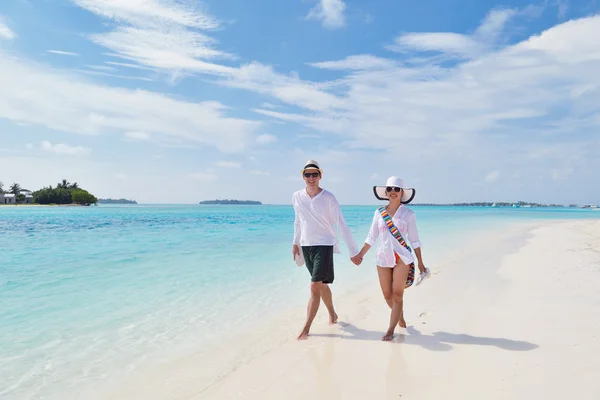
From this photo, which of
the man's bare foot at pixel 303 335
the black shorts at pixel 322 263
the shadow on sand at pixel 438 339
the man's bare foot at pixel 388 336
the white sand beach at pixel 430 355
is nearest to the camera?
the white sand beach at pixel 430 355

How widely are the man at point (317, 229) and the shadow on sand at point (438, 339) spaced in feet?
2.02

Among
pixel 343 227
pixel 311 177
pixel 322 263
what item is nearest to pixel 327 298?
pixel 322 263

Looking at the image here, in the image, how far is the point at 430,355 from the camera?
3.96 m

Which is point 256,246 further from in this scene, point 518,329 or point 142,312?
point 518,329

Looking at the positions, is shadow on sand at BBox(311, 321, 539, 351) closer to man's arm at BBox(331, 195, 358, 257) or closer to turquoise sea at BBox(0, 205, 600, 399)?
man's arm at BBox(331, 195, 358, 257)

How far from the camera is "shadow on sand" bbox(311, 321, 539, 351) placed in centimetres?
414

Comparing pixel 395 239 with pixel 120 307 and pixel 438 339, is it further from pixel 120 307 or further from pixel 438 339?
pixel 120 307

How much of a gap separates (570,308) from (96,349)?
6.26 metres

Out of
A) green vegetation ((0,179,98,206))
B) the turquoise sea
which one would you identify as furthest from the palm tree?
the turquoise sea

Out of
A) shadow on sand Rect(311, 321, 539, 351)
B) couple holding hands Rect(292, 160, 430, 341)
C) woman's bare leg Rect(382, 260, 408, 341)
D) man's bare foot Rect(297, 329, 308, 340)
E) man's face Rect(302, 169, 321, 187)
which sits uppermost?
man's face Rect(302, 169, 321, 187)

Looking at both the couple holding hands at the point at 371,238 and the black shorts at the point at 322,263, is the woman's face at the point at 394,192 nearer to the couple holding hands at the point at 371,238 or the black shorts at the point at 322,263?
the couple holding hands at the point at 371,238

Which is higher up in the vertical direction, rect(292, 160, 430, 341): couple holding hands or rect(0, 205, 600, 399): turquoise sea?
rect(292, 160, 430, 341): couple holding hands

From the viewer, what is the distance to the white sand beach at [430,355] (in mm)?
3266

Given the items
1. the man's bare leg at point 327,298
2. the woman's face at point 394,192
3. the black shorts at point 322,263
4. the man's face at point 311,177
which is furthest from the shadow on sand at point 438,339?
the man's face at point 311,177
